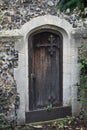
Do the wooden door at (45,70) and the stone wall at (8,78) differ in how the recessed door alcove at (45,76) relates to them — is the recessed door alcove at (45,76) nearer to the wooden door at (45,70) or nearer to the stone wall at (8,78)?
the wooden door at (45,70)

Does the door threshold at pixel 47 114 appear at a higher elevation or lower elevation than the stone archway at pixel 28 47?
lower

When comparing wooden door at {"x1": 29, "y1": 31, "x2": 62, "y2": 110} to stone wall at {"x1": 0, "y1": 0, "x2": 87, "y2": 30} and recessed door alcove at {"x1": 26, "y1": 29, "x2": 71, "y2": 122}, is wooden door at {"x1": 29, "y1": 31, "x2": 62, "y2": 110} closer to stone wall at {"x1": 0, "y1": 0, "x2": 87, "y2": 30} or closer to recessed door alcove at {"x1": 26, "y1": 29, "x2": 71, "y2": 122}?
recessed door alcove at {"x1": 26, "y1": 29, "x2": 71, "y2": 122}

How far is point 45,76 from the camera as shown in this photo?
7332mm

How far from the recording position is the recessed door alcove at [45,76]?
720 centimetres

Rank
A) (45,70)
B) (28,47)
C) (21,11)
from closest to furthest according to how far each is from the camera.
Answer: (21,11) → (28,47) → (45,70)

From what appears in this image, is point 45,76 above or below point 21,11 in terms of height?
below

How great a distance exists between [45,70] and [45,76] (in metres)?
0.11

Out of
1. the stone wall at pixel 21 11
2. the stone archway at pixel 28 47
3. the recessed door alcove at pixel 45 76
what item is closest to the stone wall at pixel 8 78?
the stone archway at pixel 28 47

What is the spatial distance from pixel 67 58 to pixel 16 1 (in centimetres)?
146

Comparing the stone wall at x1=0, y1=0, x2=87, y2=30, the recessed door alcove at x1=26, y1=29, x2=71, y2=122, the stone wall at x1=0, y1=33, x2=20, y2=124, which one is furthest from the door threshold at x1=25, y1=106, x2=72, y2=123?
the stone wall at x1=0, y1=0, x2=87, y2=30

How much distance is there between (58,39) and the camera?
736 cm

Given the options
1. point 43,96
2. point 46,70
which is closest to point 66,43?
point 46,70

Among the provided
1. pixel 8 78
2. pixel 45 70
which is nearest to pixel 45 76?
pixel 45 70

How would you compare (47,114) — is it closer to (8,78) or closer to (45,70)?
(45,70)
